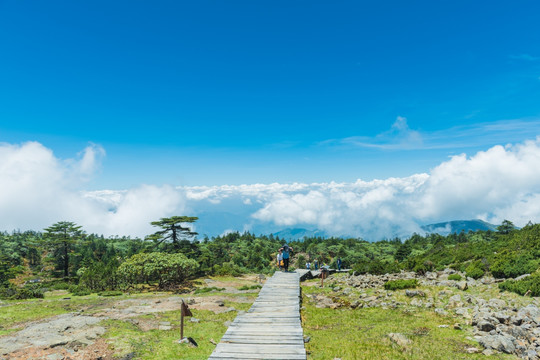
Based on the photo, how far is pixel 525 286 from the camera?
14.5 meters

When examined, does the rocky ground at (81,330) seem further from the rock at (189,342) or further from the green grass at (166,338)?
the rock at (189,342)

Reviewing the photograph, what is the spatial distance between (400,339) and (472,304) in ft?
20.3

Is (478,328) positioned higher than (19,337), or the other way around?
(19,337)

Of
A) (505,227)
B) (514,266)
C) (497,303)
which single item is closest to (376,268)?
(514,266)

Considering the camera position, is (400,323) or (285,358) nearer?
(285,358)

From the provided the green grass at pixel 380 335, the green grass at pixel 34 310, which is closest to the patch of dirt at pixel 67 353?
the green grass at pixel 34 310

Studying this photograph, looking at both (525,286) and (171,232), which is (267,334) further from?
(171,232)

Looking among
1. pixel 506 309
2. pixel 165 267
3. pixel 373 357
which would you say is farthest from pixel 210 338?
pixel 165 267

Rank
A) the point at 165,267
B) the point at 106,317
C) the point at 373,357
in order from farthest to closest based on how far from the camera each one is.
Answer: the point at 165,267 < the point at 106,317 < the point at 373,357

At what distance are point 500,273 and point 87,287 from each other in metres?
32.2

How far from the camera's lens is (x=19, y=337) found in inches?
450

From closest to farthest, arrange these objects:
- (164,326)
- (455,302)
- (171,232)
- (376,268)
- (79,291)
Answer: (164,326) → (455,302) → (79,291) → (376,268) → (171,232)

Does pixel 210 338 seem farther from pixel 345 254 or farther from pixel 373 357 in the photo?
pixel 345 254

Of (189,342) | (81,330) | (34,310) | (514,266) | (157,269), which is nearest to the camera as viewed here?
(189,342)
